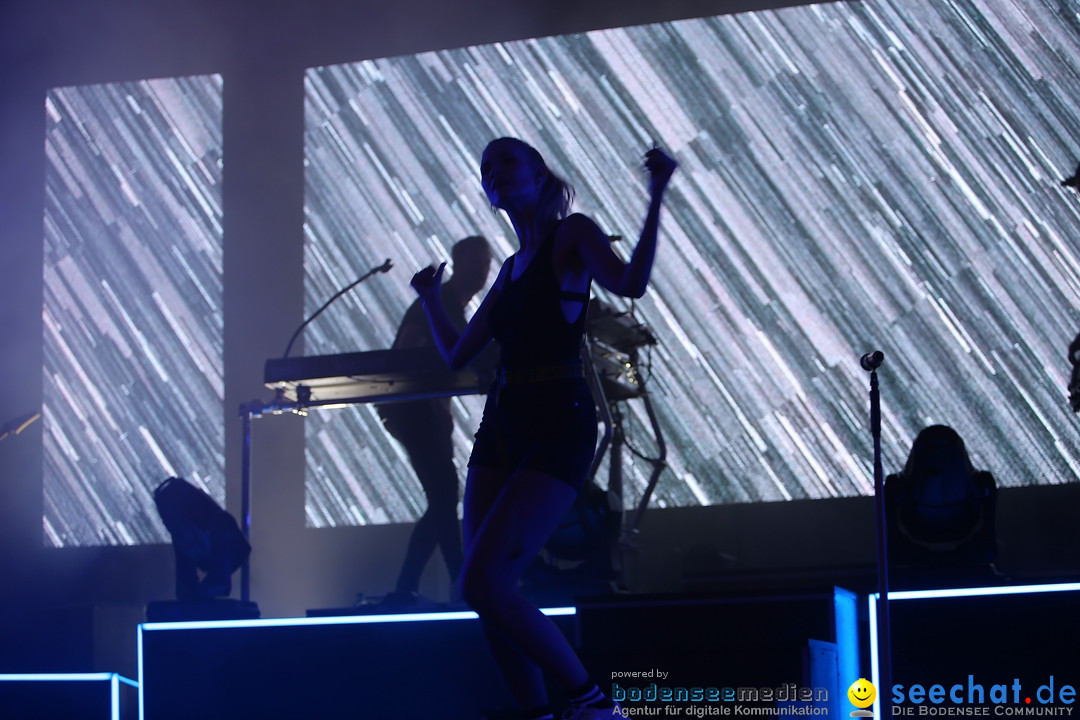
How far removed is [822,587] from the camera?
252 centimetres

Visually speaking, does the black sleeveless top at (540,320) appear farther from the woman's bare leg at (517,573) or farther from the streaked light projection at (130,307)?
the streaked light projection at (130,307)

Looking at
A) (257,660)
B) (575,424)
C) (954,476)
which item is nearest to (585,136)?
(954,476)

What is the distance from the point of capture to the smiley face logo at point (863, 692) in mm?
2637

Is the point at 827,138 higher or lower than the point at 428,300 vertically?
higher

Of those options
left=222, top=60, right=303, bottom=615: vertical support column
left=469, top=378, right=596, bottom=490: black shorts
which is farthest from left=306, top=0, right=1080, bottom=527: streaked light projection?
left=469, top=378, right=596, bottom=490: black shorts

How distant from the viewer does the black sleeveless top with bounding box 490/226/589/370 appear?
211 cm

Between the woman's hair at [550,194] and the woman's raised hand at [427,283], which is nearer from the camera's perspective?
the woman's hair at [550,194]

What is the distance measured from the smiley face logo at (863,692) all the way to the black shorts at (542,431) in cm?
98

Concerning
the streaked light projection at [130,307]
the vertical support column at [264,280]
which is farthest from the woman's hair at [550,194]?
the streaked light projection at [130,307]

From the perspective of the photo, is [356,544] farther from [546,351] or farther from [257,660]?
[546,351]

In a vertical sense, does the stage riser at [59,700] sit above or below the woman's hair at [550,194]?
below

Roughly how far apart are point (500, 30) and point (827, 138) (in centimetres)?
165

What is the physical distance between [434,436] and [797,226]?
169cm

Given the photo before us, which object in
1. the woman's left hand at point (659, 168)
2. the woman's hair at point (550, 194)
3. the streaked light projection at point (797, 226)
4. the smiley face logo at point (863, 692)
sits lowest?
the smiley face logo at point (863, 692)
